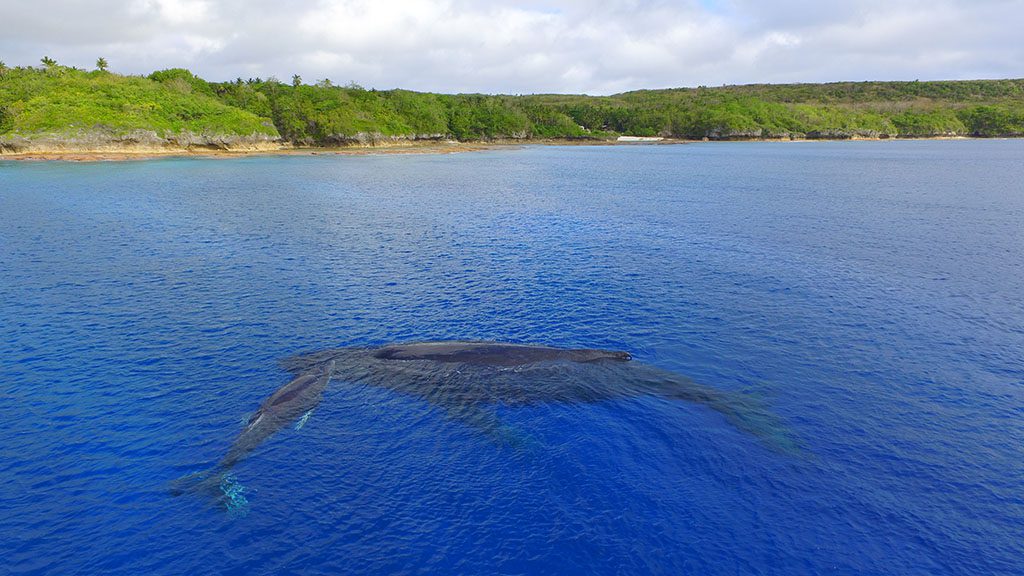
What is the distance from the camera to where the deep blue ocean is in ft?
56.6

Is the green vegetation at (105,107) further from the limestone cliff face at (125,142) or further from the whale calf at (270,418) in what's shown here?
the whale calf at (270,418)

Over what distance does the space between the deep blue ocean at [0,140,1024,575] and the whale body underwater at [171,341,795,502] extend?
2.32 feet

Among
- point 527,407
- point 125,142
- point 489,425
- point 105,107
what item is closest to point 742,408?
point 527,407

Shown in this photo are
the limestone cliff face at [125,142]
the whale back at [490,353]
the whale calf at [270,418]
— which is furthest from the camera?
the limestone cliff face at [125,142]

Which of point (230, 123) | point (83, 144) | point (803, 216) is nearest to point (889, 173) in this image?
point (803, 216)

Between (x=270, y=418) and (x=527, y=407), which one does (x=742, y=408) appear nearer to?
(x=527, y=407)

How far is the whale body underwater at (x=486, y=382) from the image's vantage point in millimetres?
23531

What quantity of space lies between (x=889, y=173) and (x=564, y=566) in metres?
130

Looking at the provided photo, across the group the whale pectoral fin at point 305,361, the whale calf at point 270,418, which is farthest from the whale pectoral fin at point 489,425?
the whale pectoral fin at point 305,361

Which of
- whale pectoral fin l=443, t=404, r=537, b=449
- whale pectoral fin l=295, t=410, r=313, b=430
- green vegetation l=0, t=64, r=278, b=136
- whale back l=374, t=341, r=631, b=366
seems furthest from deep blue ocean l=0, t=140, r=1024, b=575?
green vegetation l=0, t=64, r=278, b=136

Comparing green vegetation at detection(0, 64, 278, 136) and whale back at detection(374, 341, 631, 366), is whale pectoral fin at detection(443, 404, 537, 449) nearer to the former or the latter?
whale back at detection(374, 341, 631, 366)

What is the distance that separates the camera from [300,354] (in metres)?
29.8

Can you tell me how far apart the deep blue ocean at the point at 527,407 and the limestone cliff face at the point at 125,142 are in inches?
3870

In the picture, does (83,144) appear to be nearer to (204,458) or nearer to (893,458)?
(204,458)
